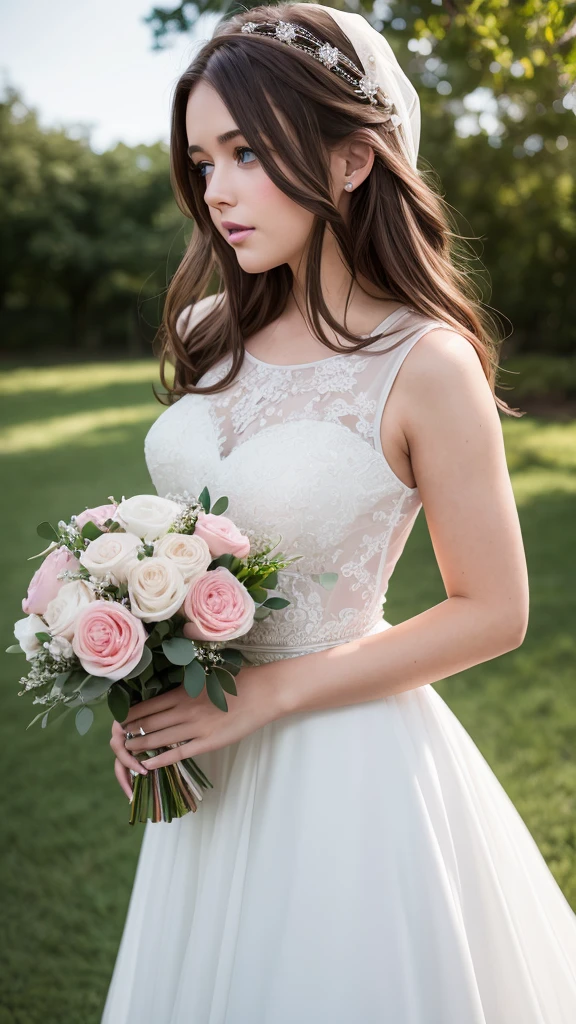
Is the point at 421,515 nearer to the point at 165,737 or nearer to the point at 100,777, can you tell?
the point at 100,777

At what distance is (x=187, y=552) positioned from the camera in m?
1.70

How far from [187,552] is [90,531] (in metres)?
0.23

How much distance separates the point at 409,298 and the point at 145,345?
35868 millimetres

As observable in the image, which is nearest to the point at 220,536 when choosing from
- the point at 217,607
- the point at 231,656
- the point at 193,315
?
the point at 217,607

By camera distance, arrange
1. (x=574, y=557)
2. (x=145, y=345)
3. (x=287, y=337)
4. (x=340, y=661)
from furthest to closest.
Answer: (x=145, y=345) → (x=574, y=557) → (x=287, y=337) → (x=340, y=661)

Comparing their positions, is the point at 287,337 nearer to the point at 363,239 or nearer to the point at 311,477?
the point at 363,239

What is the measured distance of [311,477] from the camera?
1.96 m

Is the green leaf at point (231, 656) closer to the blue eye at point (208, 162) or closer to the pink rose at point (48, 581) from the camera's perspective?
the pink rose at point (48, 581)

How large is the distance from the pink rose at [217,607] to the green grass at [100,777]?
2.29m

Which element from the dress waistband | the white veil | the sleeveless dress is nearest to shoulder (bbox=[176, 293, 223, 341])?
the sleeveless dress

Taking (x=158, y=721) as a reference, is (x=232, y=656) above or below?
above

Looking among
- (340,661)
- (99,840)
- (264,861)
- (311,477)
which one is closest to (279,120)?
(311,477)

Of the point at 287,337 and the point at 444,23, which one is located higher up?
the point at 444,23

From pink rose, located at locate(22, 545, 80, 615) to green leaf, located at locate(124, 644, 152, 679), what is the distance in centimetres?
23
